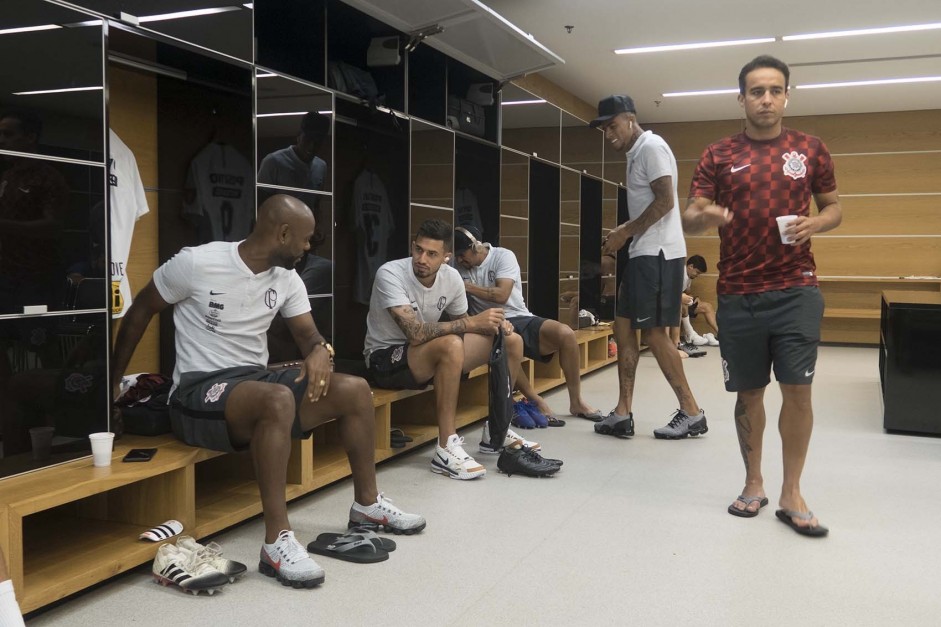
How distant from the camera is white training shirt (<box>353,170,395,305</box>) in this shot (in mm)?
3979

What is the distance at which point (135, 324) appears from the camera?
2.46m

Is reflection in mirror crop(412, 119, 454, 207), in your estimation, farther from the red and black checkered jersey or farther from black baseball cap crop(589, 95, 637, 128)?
the red and black checkered jersey

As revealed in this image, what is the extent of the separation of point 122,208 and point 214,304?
80 cm

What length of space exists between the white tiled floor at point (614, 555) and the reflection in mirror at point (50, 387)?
0.40 meters

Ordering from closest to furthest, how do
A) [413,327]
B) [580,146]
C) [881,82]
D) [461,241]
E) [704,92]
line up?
1. [413,327]
2. [461,241]
3. [580,146]
4. [881,82]
5. [704,92]

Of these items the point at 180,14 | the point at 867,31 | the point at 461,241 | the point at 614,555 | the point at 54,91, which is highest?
the point at 867,31

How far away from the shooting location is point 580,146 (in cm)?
685

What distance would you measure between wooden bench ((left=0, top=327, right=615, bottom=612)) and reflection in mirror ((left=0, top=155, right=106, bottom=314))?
18.1 inches

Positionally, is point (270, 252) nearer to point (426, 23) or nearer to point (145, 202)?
point (145, 202)

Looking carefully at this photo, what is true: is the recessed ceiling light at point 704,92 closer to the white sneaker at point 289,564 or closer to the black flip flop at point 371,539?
the black flip flop at point 371,539

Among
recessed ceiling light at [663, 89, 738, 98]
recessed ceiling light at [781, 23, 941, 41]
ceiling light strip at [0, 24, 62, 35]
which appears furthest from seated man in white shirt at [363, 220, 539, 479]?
recessed ceiling light at [663, 89, 738, 98]

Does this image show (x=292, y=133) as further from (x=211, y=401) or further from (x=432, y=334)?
(x=211, y=401)

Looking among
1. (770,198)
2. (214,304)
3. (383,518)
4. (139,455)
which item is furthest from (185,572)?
(770,198)

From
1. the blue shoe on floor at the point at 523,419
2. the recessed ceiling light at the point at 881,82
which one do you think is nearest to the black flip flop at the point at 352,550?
the blue shoe on floor at the point at 523,419
